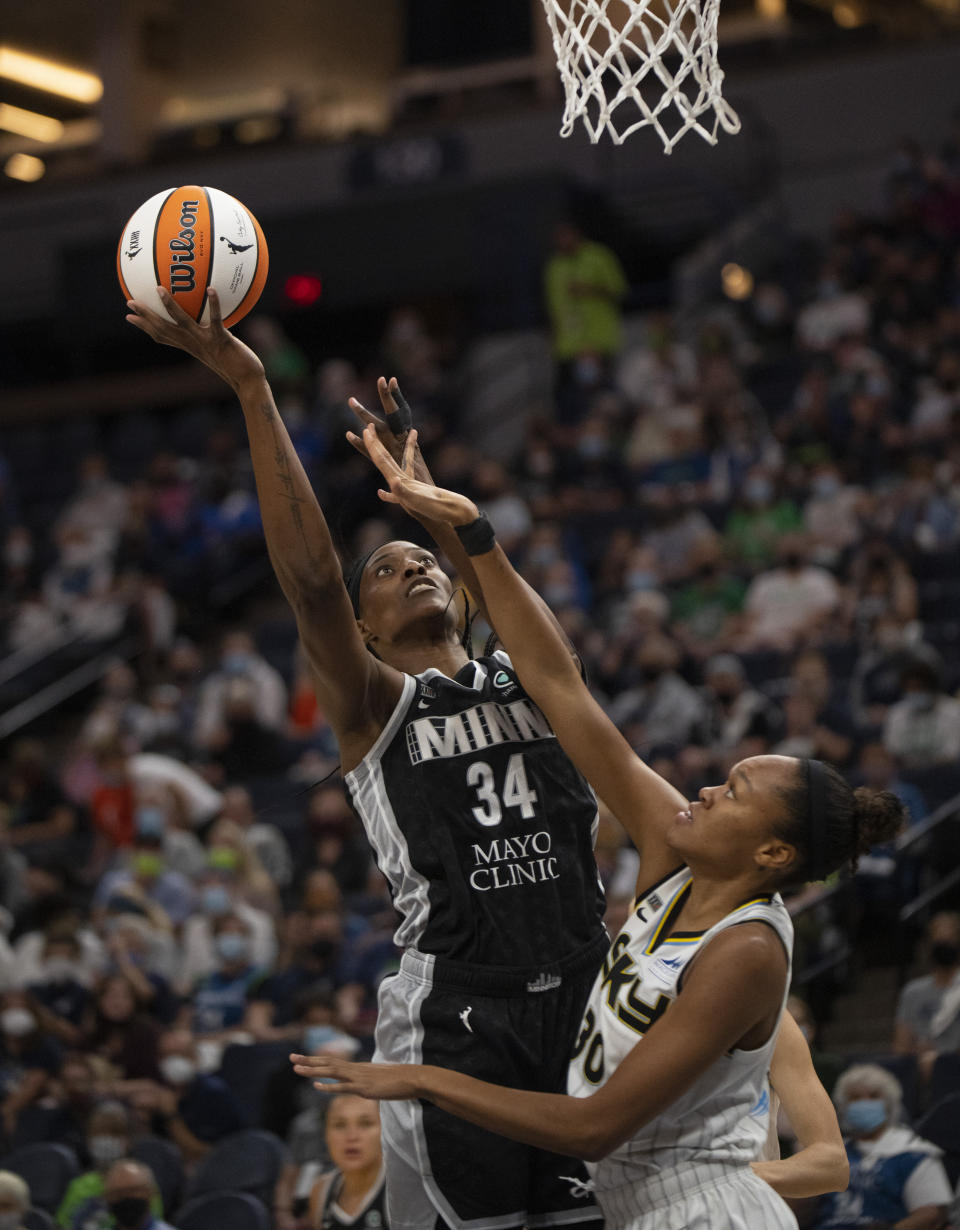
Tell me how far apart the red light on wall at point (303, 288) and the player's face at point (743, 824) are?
1414 centimetres

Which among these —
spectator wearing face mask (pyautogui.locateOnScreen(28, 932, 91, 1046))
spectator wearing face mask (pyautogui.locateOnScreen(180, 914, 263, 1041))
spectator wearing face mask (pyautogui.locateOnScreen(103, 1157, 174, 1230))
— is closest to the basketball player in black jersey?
spectator wearing face mask (pyautogui.locateOnScreen(103, 1157, 174, 1230))

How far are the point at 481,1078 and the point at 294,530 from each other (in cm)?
113

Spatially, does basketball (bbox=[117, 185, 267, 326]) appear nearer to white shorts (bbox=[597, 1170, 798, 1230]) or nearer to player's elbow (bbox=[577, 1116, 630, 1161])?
player's elbow (bbox=[577, 1116, 630, 1161])

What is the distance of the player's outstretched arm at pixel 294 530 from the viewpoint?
330 cm

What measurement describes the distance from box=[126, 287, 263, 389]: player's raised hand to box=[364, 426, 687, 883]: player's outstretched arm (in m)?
0.38

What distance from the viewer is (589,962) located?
341 cm

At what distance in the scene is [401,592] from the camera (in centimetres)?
370

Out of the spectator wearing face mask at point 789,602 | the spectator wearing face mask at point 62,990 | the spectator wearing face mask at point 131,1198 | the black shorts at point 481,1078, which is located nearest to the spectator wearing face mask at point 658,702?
the spectator wearing face mask at point 789,602

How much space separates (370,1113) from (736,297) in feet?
32.9

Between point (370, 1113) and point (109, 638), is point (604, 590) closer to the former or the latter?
point (109, 638)

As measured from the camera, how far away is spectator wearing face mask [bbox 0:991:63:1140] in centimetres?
819

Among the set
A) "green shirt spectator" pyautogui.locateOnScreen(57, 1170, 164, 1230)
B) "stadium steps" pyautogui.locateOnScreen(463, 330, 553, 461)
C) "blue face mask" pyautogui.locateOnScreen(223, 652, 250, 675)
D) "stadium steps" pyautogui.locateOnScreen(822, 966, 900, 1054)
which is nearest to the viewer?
"green shirt spectator" pyautogui.locateOnScreen(57, 1170, 164, 1230)

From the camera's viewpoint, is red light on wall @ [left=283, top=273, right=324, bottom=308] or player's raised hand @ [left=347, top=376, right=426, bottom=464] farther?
red light on wall @ [left=283, top=273, right=324, bottom=308]

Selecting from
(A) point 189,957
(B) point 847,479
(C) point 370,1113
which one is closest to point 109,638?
(A) point 189,957
